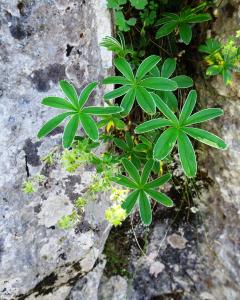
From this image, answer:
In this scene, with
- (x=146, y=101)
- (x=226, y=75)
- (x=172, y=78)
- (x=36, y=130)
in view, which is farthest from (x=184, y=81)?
(x=36, y=130)

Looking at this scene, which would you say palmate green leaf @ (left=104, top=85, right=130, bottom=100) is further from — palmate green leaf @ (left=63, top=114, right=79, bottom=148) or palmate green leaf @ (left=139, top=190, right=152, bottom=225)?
palmate green leaf @ (left=139, top=190, right=152, bottom=225)

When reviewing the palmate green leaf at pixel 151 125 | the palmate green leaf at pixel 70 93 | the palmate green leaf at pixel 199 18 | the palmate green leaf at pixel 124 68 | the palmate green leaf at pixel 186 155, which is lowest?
the palmate green leaf at pixel 186 155

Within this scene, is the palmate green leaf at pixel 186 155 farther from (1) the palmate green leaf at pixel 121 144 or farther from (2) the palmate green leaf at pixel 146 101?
(1) the palmate green leaf at pixel 121 144

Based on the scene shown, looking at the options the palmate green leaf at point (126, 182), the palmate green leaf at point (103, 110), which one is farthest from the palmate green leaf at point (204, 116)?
the palmate green leaf at point (126, 182)

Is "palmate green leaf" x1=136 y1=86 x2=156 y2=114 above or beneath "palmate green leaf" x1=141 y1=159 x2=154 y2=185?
above

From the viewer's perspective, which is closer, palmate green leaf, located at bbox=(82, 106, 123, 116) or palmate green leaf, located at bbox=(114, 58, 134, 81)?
palmate green leaf, located at bbox=(82, 106, 123, 116)

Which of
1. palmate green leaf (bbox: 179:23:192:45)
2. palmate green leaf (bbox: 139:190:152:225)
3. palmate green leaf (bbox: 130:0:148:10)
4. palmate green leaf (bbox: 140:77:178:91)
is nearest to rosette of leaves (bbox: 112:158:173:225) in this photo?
palmate green leaf (bbox: 139:190:152:225)

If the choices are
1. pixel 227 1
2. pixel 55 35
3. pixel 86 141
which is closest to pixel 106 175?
pixel 86 141
